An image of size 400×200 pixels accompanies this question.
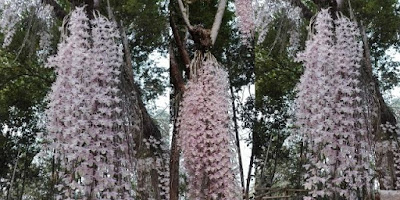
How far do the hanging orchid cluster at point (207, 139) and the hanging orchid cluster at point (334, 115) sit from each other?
0.36 meters

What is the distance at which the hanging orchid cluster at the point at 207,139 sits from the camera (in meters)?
2.02

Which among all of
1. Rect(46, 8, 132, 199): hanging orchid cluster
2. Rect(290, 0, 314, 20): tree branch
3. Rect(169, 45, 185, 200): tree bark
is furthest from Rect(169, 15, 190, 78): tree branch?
Rect(290, 0, 314, 20): tree branch

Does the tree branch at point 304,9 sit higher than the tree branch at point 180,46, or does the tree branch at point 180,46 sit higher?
the tree branch at point 304,9

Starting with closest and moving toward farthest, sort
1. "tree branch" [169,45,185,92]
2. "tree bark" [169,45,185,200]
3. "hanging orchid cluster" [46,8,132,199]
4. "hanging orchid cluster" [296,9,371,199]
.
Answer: "hanging orchid cluster" [46,8,132,199] → "hanging orchid cluster" [296,9,371,199] → "tree bark" [169,45,185,200] → "tree branch" [169,45,185,92]

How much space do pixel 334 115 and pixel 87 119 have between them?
1020 millimetres

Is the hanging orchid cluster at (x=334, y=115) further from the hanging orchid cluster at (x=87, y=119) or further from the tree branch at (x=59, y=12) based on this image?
the tree branch at (x=59, y=12)

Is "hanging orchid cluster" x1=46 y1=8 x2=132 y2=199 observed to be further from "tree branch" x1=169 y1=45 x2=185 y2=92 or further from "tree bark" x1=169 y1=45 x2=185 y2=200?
"tree branch" x1=169 y1=45 x2=185 y2=92

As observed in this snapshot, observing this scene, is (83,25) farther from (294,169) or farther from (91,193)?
(294,169)

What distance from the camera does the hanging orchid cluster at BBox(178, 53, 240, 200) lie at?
79.7 inches

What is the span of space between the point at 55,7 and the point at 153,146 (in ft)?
2.55

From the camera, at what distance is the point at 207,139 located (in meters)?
2.04

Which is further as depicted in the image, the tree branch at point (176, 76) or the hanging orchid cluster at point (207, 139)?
the tree branch at point (176, 76)

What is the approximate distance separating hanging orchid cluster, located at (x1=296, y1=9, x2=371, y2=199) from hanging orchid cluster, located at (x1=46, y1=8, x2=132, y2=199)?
0.81 m

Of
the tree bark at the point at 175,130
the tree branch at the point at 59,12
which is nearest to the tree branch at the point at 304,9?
the tree bark at the point at 175,130
